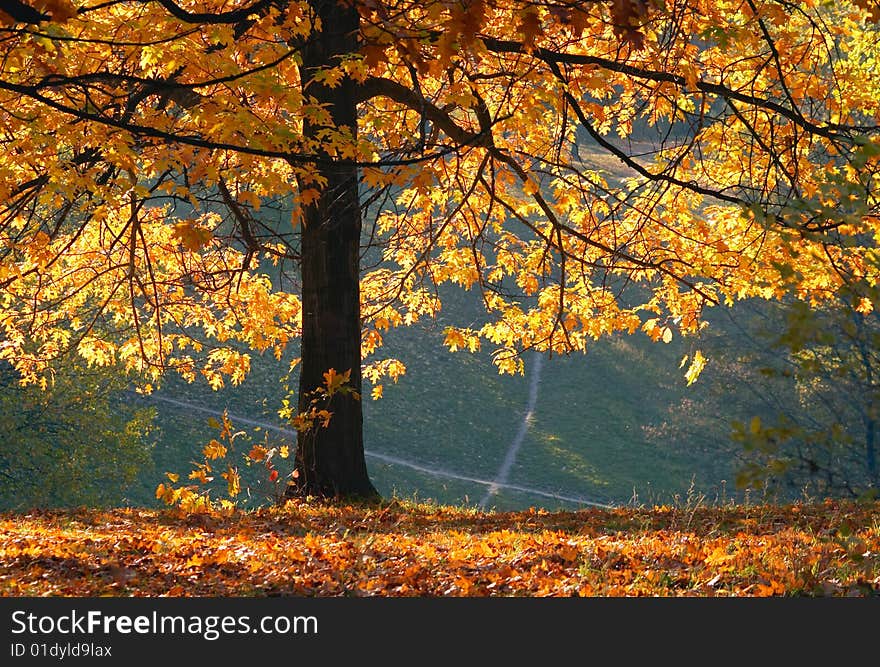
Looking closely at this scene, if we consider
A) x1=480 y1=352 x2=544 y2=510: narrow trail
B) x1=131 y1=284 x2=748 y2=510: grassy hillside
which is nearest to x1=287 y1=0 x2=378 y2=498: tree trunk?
x1=480 y1=352 x2=544 y2=510: narrow trail

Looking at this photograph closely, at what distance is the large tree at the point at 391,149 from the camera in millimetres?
5750

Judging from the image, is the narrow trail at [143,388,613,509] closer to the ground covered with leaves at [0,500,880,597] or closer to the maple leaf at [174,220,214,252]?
the ground covered with leaves at [0,500,880,597]

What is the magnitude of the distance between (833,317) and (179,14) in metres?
3.48

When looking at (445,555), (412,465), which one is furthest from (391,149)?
(412,465)

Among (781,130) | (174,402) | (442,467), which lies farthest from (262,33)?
(174,402)

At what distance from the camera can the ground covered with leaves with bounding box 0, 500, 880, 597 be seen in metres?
4.68

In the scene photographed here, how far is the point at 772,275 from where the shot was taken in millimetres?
8633

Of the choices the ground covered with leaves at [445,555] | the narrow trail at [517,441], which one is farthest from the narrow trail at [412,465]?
the ground covered with leaves at [445,555]

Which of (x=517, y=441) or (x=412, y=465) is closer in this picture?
(x=412, y=465)

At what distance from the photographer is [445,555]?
5648 millimetres

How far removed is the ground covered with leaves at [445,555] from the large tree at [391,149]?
1.50 metres

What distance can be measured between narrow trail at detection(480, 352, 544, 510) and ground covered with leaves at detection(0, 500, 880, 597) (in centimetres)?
1261

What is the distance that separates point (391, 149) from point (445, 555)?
339 centimetres

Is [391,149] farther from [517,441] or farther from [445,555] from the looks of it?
[517,441]
